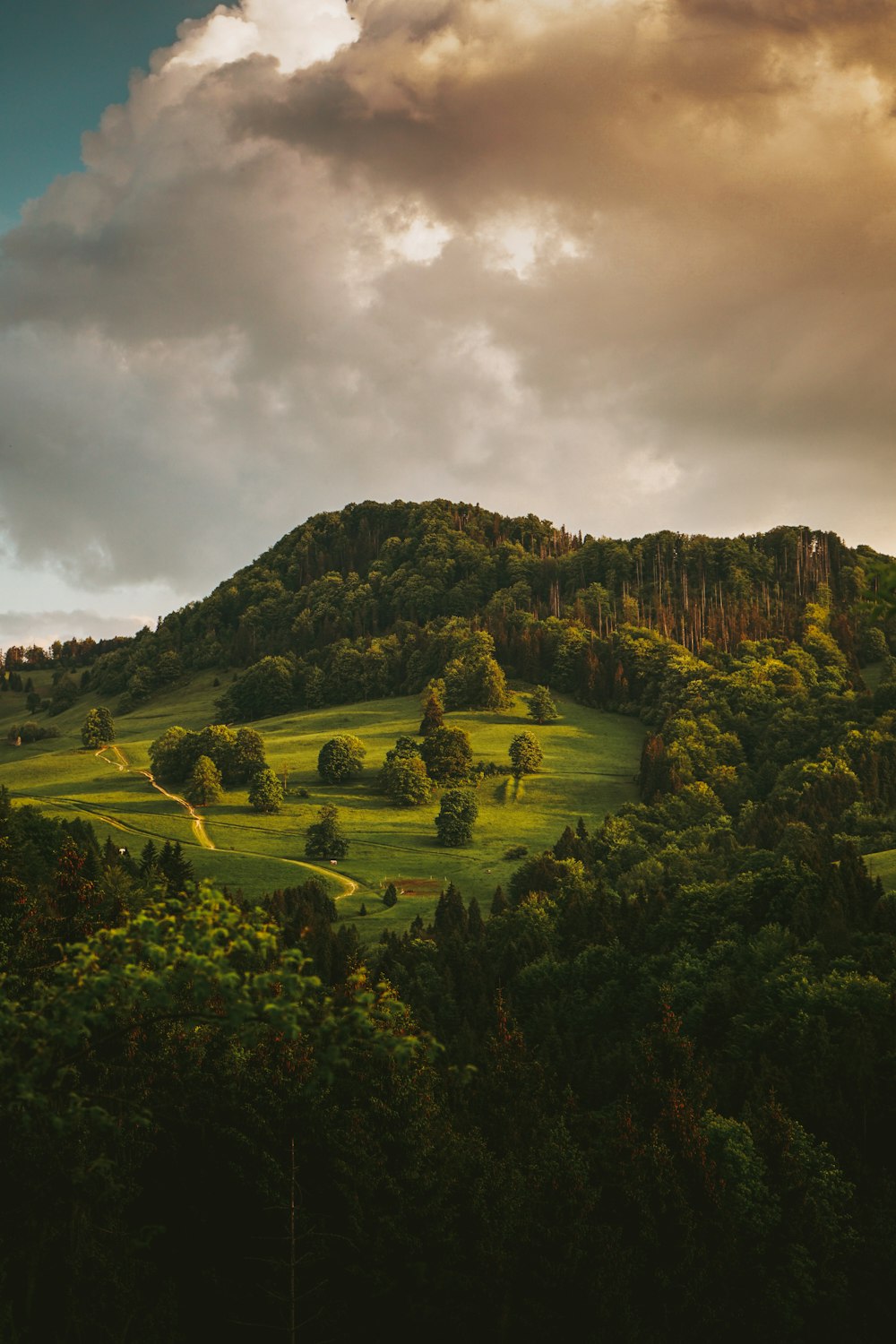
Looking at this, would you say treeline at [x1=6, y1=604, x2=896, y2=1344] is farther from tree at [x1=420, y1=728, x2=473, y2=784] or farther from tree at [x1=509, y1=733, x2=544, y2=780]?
tree at [x1=509, y1=733, x2=544, y2=780]

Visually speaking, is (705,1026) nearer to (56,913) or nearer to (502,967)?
(502,967)

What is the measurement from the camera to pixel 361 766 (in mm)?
172375

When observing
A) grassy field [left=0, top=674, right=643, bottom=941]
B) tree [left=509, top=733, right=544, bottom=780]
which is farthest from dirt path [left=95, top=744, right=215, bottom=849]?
tree [left=509, top=733, right=544, bottom=780]

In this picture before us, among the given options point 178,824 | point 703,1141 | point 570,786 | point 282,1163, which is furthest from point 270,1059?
point 570,786

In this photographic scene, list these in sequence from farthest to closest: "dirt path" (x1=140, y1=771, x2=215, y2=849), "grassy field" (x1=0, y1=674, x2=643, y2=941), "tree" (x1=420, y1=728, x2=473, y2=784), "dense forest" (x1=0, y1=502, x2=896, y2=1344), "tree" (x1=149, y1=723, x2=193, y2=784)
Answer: "tree" (x1=149, y1=723, x2=193, y2=784), "tree" (x1=420, y1=728, x2=473, y2=784), "dirt path" (x1=140, y1=771, x2=215, y2=849), "grassy field" (x1=0, y1=674, x2=643, y2=941), "dense forest" (x1=0, y1=502, x2=896, y2=1344)

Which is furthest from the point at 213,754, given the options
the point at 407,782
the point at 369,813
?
the point at 407,782

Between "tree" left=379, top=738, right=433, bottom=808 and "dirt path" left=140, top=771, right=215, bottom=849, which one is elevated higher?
"tree" left=379, top=738, right=433, bottom=808

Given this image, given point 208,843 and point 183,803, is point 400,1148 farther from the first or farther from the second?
point 183,803

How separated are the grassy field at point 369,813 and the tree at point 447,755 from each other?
490 centimetres

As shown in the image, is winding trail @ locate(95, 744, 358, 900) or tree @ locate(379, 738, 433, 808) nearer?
winding trail @ locate(95, 744, 358, 900)

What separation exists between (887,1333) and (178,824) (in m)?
121

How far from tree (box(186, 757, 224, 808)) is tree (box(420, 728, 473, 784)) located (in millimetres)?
32710

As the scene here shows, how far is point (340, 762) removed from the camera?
167625 mm

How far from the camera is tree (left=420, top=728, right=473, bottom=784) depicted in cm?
16500
